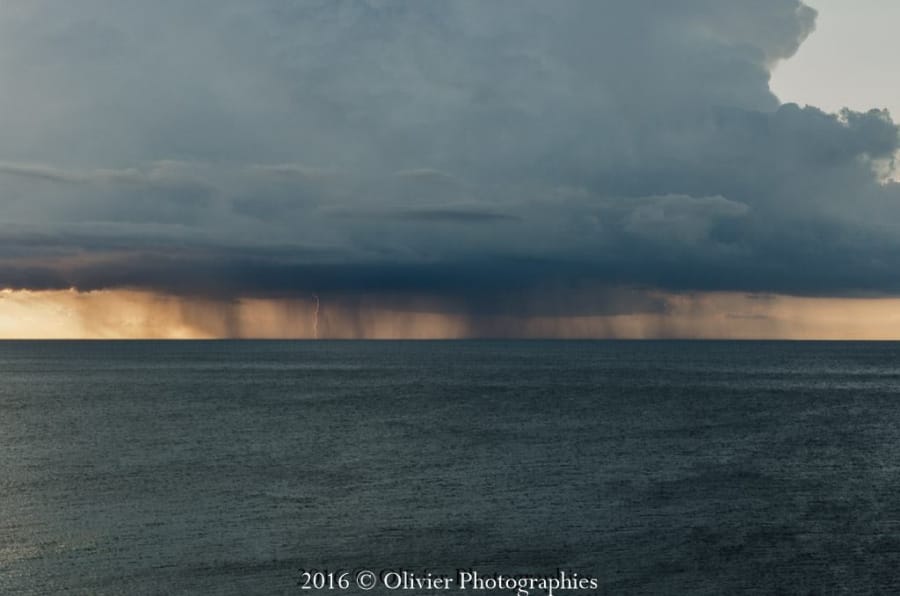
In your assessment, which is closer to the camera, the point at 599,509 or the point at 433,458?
the point at 599,509

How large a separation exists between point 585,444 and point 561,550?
46473mm

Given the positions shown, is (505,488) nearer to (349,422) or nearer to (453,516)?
(453,516)

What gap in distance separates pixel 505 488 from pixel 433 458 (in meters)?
16.4

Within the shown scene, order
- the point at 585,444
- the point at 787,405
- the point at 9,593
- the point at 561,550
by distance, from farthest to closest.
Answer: the point at 787,405 → the point at 585,444 → the point at 561,550 → the point at 9,593

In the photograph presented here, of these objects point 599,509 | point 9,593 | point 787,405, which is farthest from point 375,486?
point 787,405

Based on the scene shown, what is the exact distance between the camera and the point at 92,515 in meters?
63.5

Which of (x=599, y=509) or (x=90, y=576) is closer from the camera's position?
(x=90, y=576)

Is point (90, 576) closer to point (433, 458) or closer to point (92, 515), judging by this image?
point (92, 515)

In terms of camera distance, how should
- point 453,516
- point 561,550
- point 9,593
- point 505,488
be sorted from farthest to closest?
point 505,488, point 453,516, point 561,550, point 9,593

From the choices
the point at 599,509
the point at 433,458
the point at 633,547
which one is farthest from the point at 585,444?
the point at 633,547

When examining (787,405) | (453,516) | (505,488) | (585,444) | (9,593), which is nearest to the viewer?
(9,593)

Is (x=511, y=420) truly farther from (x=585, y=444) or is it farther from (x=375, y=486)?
(x=375, y=486)

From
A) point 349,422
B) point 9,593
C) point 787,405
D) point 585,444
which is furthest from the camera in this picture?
point 787,405

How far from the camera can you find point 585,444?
10019 centimetres
